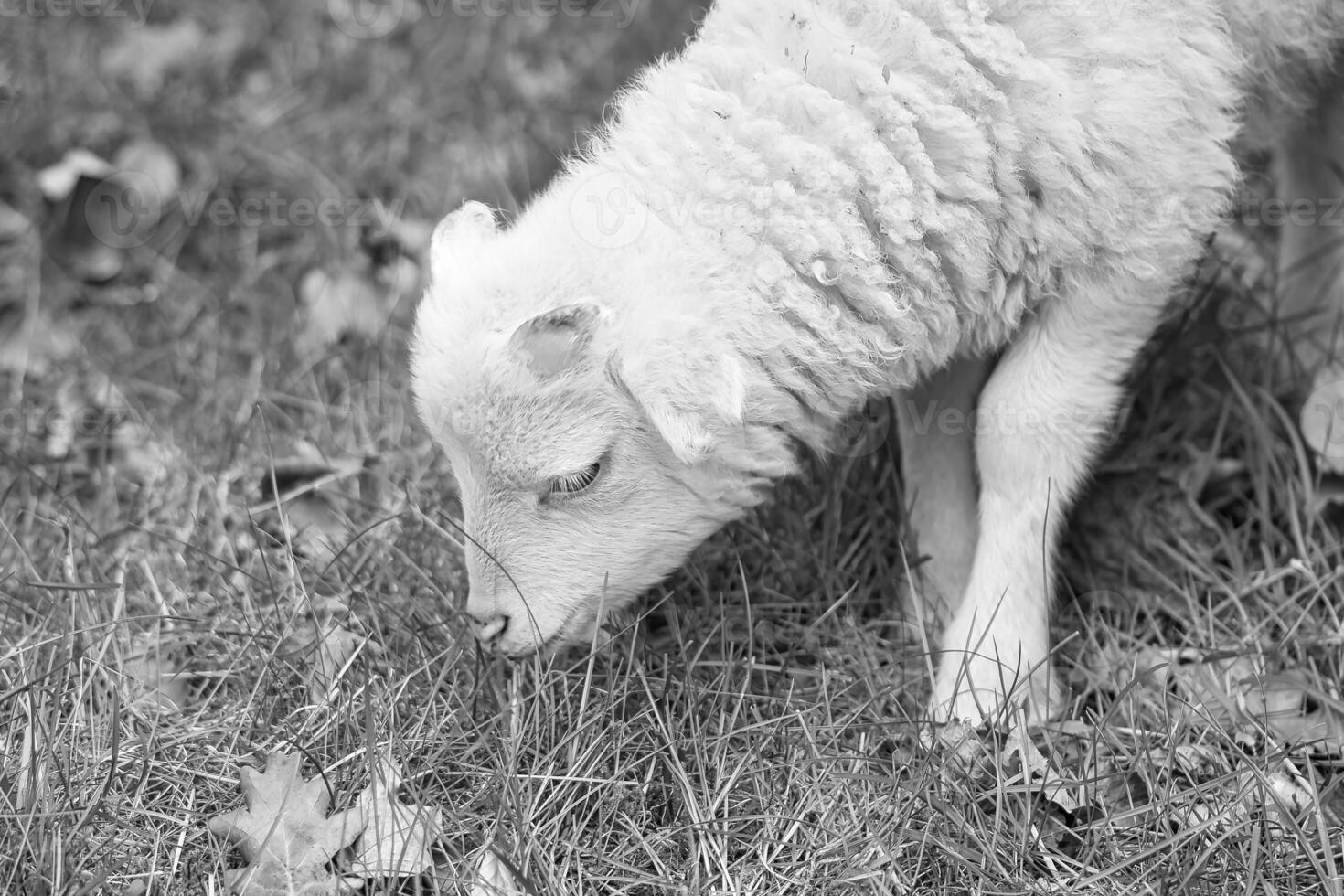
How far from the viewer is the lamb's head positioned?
295 cm

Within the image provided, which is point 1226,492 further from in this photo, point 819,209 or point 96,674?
point 96,674

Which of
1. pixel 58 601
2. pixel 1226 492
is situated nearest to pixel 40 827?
pixel 58 601

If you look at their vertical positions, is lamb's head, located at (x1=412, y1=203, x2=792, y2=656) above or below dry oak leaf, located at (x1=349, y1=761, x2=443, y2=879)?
above

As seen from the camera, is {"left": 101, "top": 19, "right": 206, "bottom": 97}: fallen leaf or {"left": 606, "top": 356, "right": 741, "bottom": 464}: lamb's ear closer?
{"left": 606, "top": 356, "right": 741, "bottom": 464}: lamb's ear

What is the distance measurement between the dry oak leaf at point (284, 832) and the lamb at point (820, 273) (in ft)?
1.83

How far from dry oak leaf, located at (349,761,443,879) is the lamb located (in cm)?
49

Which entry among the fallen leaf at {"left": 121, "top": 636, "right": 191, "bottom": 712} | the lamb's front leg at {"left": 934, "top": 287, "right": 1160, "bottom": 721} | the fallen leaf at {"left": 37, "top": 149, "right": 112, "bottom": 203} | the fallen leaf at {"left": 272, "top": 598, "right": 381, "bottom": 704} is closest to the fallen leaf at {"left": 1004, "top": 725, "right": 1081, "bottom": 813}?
the lamb's front leg at {"left": 934, "top": 287, "right": 1160, "bottom": 721}

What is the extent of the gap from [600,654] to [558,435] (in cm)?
72

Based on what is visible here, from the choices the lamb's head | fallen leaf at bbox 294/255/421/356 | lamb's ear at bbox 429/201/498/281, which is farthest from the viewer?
fallen leaf at bbox 294/255/421/356

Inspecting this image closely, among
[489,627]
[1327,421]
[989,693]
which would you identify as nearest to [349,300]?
[489,627]

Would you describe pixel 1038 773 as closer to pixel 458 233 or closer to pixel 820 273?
pixel 820 273

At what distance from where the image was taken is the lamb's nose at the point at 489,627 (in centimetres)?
329

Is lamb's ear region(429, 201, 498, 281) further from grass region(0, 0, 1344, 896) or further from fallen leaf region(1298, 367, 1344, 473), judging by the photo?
fallen leaf region(1298, 367, 1344, 473)

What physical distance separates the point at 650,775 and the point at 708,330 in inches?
41.6
